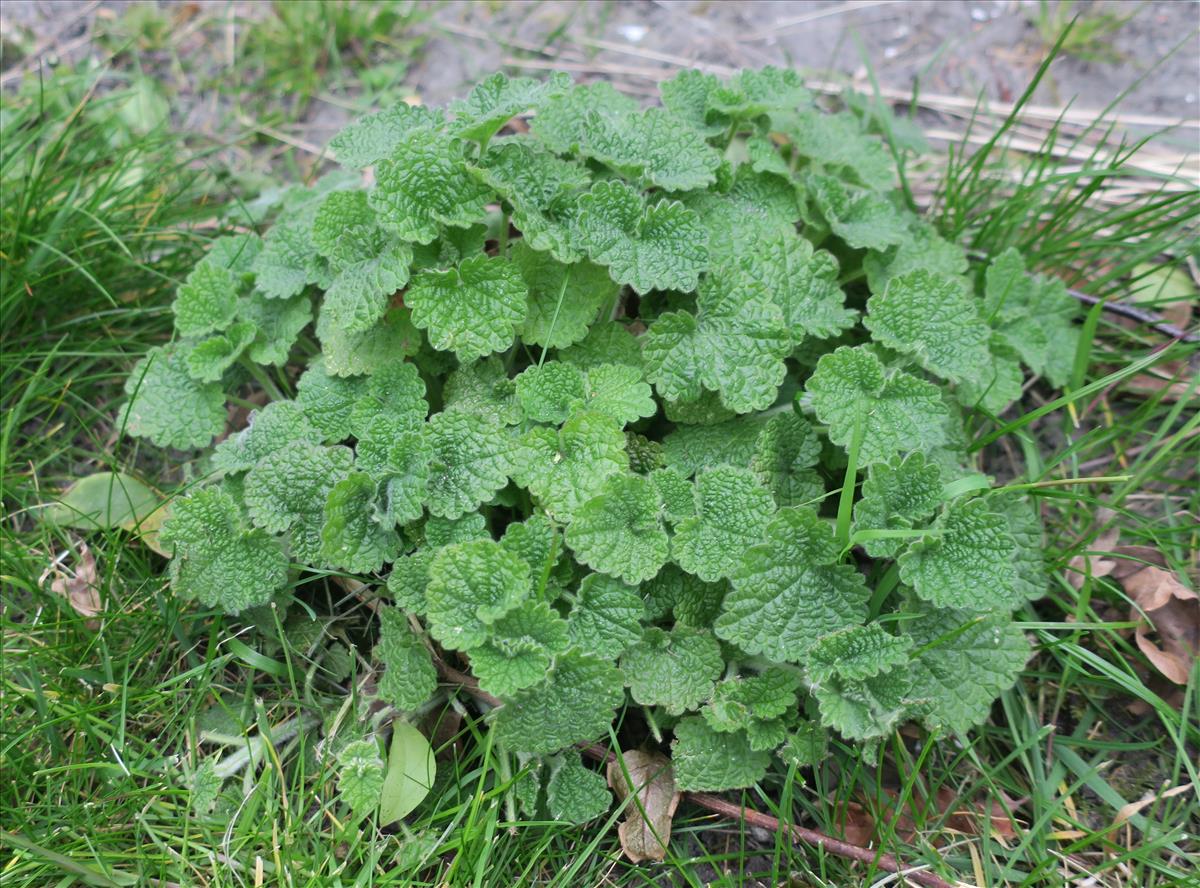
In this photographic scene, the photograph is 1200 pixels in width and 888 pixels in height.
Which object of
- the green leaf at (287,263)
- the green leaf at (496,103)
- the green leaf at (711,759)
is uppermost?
the green leaf at (496,103)

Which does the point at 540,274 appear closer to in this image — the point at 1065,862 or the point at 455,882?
the point at 455,882

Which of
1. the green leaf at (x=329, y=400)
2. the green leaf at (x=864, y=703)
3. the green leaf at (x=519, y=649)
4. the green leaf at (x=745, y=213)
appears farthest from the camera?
the green leaf at (x=745, y=213)

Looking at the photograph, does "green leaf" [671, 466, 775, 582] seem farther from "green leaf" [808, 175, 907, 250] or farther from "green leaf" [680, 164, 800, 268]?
"green leaf" [808, 175, 907, 250]

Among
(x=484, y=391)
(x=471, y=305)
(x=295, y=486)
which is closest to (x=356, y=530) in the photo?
(x=295, y=486)

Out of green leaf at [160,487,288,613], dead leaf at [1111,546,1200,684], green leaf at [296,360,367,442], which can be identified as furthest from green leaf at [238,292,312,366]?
dead leaf at [1111,546,1200,684]

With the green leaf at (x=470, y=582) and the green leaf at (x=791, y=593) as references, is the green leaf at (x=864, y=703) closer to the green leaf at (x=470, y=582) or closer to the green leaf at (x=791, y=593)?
the green leaf at (x=791, y=593)

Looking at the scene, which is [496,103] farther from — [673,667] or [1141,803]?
[1141,803]

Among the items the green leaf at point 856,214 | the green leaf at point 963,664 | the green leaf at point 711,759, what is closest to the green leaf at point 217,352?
the green leaf at point 711,759
